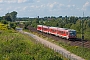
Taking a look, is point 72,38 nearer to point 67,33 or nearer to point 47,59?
point 67,33

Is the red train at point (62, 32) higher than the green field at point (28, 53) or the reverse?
the reverse

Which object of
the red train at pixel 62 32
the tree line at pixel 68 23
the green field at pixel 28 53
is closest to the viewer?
the green field at pixel 28 53

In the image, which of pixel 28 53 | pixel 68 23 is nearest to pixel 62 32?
pixel 28 53

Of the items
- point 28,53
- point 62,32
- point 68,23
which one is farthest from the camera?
point 68,23

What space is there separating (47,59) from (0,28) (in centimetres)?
4294

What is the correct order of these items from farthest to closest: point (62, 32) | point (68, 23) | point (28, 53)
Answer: point (68, 23), point (62, 32), point (28, 53)

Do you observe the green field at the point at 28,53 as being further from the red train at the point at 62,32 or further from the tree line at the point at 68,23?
the tree line at the point at 68,23

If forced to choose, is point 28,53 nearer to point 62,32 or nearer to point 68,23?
point 62,32

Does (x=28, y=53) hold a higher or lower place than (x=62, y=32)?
higher

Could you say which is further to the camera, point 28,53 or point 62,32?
point 62,32

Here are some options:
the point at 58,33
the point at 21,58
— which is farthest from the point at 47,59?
the point at 58,33

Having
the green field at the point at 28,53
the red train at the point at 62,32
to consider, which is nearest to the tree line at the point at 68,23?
the red train at the point at 62,32

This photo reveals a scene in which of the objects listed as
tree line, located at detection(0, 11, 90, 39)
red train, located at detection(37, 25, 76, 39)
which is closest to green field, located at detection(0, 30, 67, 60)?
red train, located at detection(37, 25, 76, 39)

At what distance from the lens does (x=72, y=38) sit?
4769 centimetres
